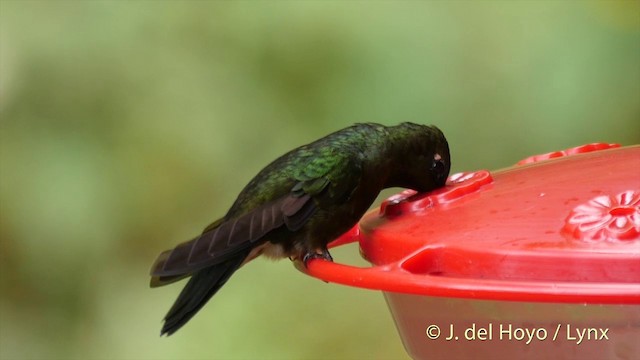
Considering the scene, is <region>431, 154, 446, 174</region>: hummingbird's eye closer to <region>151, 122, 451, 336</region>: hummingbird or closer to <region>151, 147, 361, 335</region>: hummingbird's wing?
<region>151, 122, 451, 336</region>: hummingbird

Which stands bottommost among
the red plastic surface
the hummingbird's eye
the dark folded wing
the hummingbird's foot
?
the hummingbird's foot

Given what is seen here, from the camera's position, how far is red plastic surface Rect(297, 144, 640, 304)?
3.73ft

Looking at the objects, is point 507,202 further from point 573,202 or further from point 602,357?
point 602,357

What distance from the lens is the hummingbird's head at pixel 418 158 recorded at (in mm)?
1773

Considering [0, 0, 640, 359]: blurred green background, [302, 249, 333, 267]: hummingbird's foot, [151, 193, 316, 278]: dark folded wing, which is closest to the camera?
[151, 193, 316, 278]: dark folded wing

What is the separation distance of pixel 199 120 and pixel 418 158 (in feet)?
4.94

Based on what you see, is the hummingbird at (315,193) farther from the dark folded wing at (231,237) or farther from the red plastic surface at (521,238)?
the red plastic surface at (521,238)

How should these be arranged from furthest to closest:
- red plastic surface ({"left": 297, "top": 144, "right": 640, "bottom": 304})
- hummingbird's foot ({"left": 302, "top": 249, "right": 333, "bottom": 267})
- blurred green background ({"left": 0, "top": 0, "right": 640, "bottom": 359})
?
blurred green background ({"left": 0, "top": 0, "right": 640, "bottom": 359})
hummingbird's foot ({"left": 302, "top": 249, "right": 333, "bottom": 267})
red plastic surface ({"left": 297, "top": 144, "right": 640, "bottom": 304})

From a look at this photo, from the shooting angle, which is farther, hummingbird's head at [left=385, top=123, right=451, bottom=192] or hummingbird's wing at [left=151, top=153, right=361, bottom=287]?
hummingbird's head at [left=385, top=123, right=451, bottom=192]

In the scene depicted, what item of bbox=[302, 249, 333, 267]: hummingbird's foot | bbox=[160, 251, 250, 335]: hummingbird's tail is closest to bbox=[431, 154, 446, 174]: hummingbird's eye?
bbox=[302, 249, 333, 267]: hummingbird's foot

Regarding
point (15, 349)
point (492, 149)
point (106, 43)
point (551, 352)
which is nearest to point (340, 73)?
point (492, 149)

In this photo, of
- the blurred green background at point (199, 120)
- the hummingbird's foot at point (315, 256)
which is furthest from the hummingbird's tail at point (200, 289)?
the blurred green background at point (199, 120)

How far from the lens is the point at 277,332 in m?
3.12

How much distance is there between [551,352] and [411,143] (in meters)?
0.66
